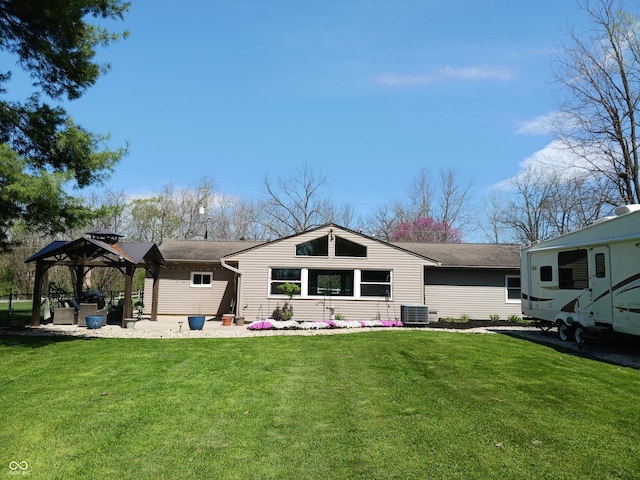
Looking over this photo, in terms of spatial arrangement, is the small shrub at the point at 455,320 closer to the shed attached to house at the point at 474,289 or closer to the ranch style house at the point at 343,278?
the ranch style house at the point at 343,278

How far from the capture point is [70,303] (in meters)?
16.2

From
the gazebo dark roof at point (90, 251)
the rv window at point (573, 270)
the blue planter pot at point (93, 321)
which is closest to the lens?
the rv window at point (573, 270)

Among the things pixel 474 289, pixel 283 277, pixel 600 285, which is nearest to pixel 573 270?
pixel 600 285

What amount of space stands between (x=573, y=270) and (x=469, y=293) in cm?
744

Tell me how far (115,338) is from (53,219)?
13.3ft

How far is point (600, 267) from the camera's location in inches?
412

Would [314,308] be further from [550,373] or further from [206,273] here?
[550,373]

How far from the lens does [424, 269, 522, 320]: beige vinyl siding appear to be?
18594mm

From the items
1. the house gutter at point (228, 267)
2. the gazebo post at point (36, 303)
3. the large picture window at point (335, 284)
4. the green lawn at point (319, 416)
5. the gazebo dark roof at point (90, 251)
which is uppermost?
the gazebo dark roof at point (90, 251)

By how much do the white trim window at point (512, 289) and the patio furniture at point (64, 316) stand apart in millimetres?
17506

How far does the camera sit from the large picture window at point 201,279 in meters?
19.8

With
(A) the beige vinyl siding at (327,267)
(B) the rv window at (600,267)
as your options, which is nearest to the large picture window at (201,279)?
(A) the beige vinyl siding at (327,267)

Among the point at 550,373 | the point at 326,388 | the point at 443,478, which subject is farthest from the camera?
the point at 550,373

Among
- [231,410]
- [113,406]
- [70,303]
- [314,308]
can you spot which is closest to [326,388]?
[231,410]
